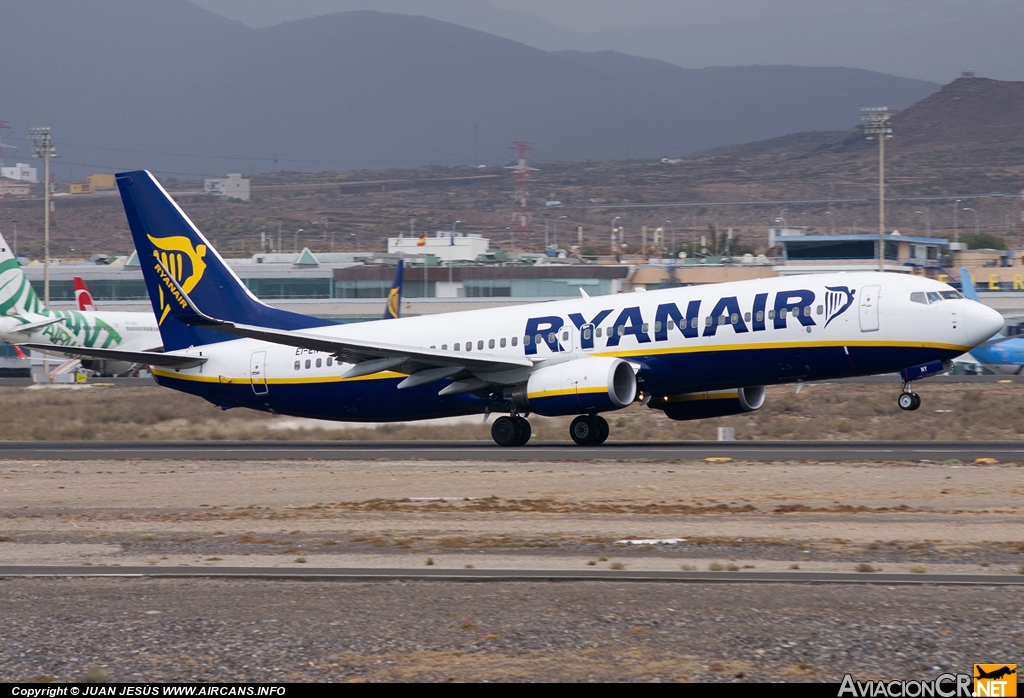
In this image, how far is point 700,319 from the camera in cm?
2823

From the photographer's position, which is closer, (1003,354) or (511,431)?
(511,431)

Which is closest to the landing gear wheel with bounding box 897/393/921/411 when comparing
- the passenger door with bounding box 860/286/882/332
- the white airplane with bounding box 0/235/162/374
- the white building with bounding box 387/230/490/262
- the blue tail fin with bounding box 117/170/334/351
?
the passenger door with bounding box 860/286/882/332

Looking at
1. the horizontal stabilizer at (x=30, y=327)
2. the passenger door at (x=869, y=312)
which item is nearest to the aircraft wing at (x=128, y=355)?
the passenger door at (x=869, y=312)

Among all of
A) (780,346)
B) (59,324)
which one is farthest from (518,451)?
(59,324)

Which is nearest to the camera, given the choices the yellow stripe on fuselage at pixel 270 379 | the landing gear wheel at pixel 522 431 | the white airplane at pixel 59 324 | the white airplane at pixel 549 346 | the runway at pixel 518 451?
the runway at pixel 518 451

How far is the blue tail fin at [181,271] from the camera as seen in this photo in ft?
111

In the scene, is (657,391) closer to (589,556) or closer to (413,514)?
(413,514)

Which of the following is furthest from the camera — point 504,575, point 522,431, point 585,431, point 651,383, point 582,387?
point 522,431

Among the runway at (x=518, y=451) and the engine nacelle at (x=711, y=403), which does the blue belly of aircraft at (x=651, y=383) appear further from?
the engine nacelle at (x=711, y=403)

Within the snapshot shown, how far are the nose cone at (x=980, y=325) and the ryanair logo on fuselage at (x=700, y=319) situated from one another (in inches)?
104

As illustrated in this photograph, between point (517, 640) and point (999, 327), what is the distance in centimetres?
2047

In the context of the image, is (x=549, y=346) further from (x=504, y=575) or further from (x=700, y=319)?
(x=504, y=575)

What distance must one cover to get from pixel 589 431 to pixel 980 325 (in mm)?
9771

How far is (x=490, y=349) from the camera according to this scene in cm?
3064
